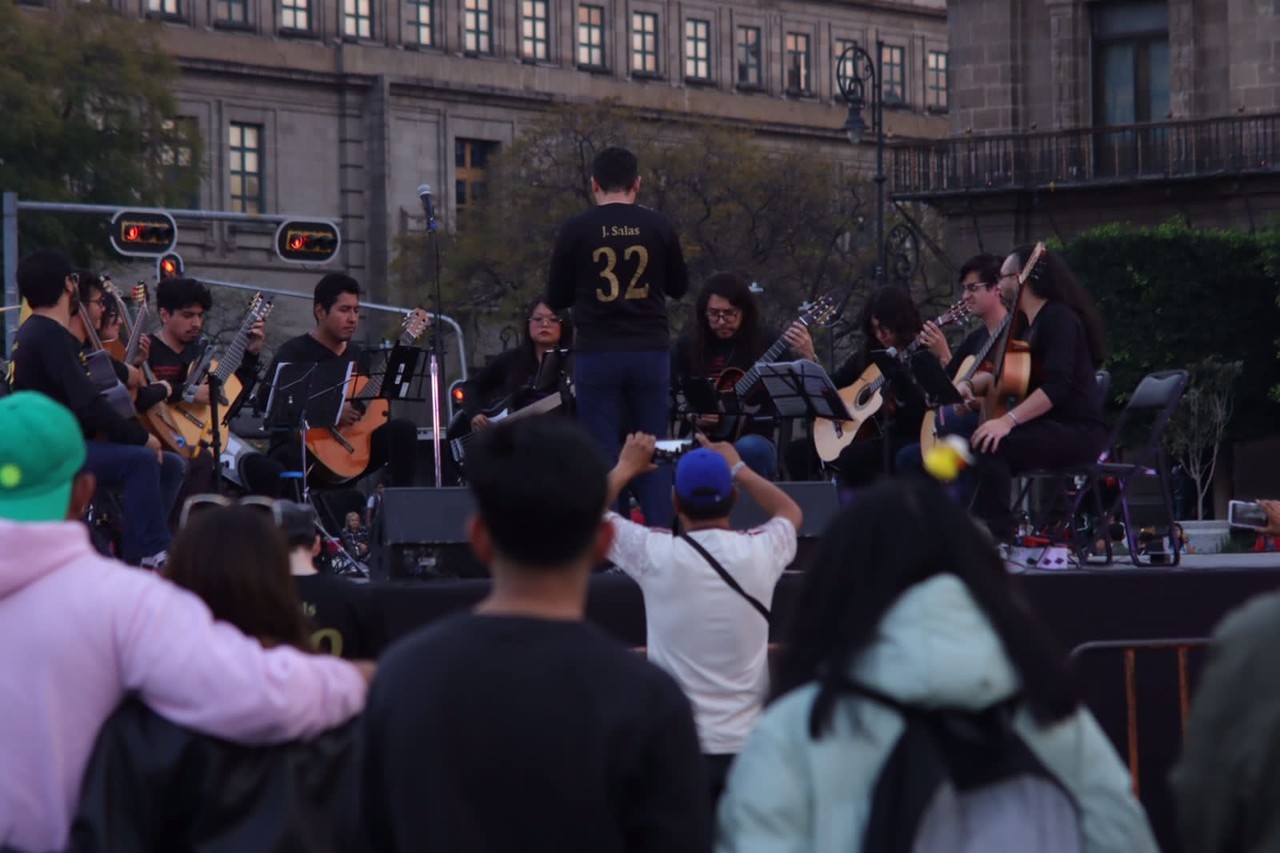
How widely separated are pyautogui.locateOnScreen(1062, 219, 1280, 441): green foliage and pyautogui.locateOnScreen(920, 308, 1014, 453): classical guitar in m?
27.4

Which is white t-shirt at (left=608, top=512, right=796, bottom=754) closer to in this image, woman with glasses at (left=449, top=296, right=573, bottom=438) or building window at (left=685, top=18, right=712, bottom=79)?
woman with glasses at (left=449, top=296, right=573, bottom=438)

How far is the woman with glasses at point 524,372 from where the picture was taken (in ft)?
43.5

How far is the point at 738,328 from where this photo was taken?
522 inches

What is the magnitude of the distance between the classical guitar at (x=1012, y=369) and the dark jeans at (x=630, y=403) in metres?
1.54

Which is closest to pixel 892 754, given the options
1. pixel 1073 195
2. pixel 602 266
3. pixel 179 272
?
pixel 602 266

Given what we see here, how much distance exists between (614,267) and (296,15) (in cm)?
5348

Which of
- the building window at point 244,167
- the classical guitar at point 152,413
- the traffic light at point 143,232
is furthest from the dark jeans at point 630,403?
the building window at point 244,167

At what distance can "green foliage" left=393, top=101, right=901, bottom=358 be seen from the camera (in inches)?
2042

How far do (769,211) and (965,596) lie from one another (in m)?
49.0

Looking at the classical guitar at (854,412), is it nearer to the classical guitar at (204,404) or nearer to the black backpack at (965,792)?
the classical guitar at (204,404)

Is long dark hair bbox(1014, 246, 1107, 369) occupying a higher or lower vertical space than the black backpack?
higher

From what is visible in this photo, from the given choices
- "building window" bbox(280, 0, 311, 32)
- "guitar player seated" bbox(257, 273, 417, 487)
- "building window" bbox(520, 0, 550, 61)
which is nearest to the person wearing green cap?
"guitar player seated" bbox(257, 273, 417, 487)

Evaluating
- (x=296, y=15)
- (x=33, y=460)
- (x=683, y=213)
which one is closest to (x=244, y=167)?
(x=296, y=15)

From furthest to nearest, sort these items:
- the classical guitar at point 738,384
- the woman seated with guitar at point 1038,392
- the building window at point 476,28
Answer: the building window at point 476,28, the classical guitar at point 738,384, the woman seated with guitar at point 1038,392
